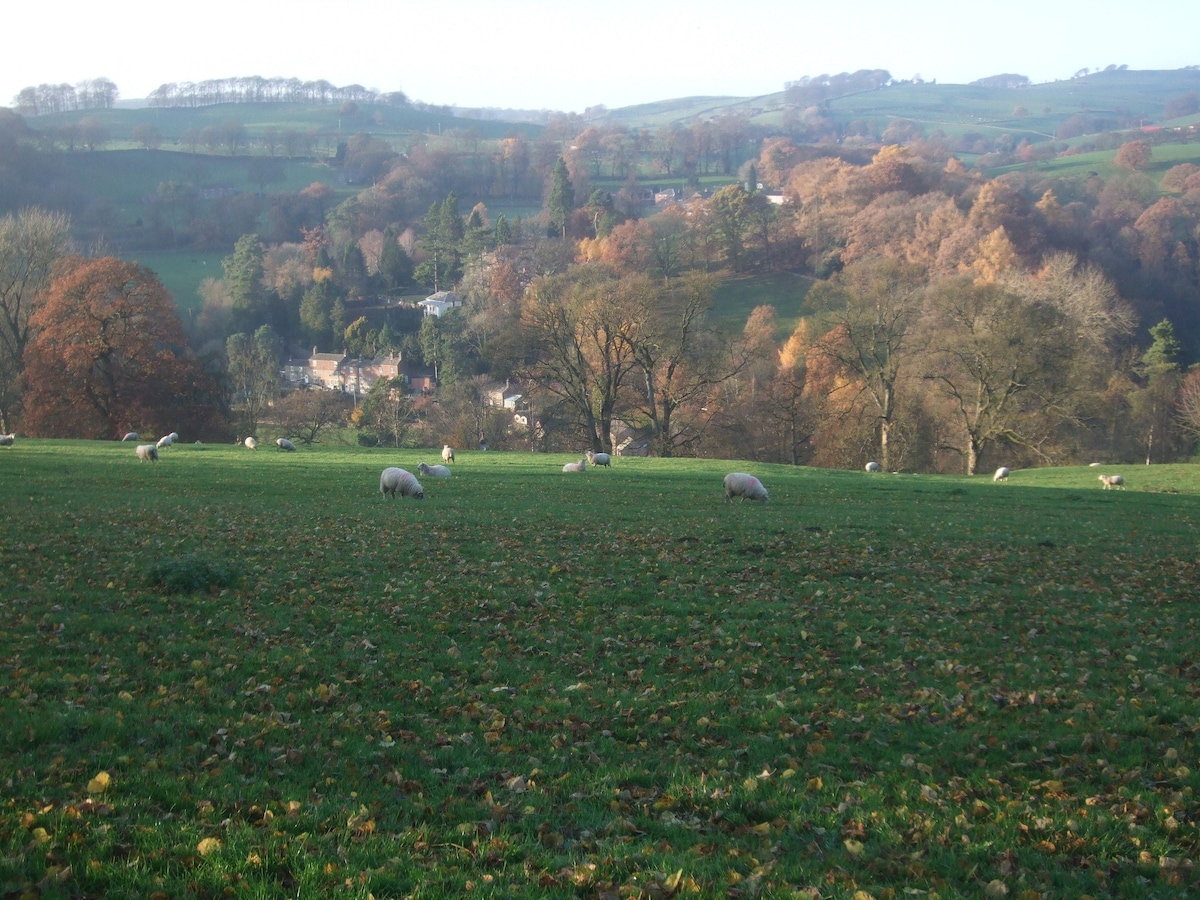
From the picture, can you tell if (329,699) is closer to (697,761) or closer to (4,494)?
(697,761)

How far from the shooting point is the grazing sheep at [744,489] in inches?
1113

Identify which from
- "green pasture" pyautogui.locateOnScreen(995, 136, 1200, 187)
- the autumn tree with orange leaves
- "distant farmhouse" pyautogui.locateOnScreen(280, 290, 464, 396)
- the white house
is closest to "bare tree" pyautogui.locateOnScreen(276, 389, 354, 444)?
the autumn tree with orange leaves

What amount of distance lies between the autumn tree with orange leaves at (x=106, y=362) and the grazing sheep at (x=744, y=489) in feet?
151

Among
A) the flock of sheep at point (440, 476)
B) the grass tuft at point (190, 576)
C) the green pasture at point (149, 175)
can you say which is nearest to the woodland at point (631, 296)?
the green pasture at point (149, 175)

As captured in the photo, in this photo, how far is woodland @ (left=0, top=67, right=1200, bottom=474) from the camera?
57688 millimetres

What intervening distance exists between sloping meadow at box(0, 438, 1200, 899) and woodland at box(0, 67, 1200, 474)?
40.4 metres

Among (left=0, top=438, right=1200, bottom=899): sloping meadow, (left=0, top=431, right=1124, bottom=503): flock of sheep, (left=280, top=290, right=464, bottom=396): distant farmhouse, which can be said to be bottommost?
(left=280, top=290, right=464, bottom=396): distant farmhouse

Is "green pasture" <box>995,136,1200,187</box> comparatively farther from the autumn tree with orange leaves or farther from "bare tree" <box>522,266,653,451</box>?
the autumn tree with orange leaves

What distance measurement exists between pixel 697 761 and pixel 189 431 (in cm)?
6058

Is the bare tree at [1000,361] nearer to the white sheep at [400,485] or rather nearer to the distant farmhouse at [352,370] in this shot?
the white sheep at [400,485]

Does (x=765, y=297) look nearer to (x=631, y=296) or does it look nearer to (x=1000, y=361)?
(x=631, y=296)

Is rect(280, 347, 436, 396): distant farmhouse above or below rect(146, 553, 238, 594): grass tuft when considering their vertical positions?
below

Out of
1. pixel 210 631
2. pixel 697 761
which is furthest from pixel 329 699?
pixel 697 761

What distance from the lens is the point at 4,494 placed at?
920 inches
